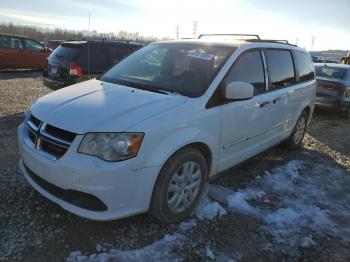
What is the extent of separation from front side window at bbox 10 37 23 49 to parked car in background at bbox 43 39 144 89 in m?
8.38

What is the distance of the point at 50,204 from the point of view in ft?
12.1

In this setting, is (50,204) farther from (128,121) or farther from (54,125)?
(128,121)

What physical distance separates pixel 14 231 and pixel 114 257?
991 millimetres

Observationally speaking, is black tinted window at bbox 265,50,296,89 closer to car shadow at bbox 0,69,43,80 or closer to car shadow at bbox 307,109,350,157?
car shadow at bbox 307,109,350,157

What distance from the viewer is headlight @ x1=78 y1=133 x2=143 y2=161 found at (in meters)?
2.87

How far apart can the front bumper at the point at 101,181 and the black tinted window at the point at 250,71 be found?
152 cm

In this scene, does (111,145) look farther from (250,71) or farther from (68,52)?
(68,52)

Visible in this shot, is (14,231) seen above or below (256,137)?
below

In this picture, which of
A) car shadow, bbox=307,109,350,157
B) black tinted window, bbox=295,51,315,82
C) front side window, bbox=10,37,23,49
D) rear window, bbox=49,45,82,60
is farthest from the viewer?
front side window, bbox=10,37,23,49

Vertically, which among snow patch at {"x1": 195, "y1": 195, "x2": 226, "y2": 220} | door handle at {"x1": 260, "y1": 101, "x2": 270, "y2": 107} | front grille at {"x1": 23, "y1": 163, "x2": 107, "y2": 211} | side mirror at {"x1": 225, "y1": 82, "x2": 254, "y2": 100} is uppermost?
side mirror at {"x1": 225, "y1": 82, "x2": 254, "y2": 100}

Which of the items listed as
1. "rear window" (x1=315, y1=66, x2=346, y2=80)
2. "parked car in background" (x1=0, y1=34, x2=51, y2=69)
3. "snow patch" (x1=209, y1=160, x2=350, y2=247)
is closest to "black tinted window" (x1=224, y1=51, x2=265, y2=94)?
"snow patch" (x1=209, y1=160, x2=350, y2=247)

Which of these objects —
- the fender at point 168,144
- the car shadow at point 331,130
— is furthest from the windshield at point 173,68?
the car shadow at point 331,130

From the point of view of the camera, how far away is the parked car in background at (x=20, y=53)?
15266 mm

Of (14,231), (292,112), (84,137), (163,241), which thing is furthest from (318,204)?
(14,231)
